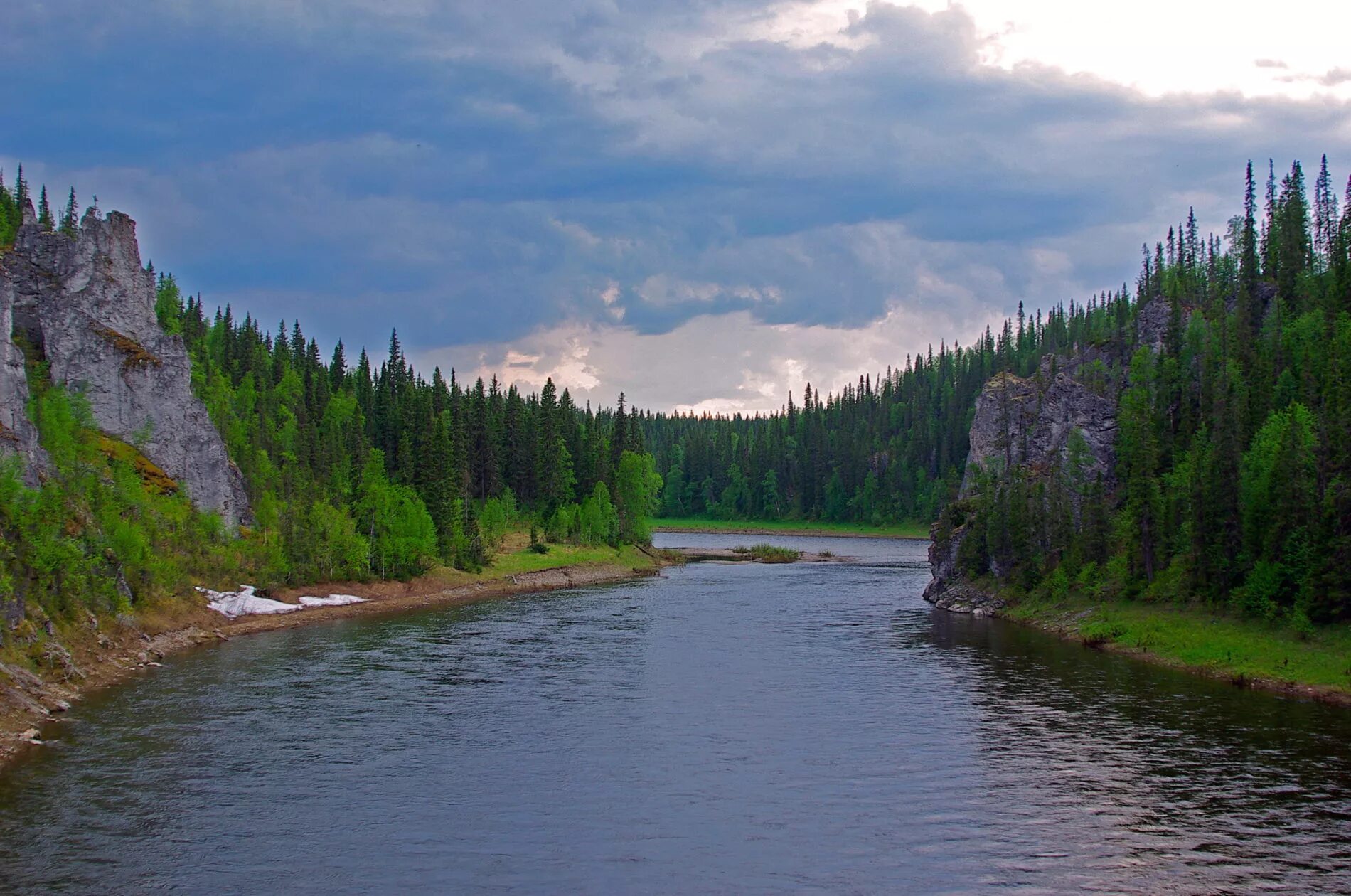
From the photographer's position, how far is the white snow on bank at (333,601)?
88.1 m

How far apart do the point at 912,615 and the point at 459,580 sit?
50.3m

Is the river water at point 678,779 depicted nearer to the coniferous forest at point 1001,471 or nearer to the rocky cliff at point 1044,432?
the coniferous forest at point 1001,471

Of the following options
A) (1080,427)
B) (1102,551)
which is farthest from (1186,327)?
(1102,551)

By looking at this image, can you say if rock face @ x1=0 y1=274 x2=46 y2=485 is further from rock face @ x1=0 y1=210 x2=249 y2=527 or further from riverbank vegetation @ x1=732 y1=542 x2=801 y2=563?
riverbank vegetation @ x1=732 y1=542 x2=801 y2=563

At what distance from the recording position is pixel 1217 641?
198 ft

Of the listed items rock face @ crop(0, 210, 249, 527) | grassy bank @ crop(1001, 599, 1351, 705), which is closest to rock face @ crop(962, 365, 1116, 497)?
grassy bank @ crop(1001, 599, 1351, 705)

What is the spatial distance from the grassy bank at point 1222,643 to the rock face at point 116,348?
253 ft

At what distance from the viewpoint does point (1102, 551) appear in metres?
82.3

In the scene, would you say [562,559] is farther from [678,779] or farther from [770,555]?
[678,779]

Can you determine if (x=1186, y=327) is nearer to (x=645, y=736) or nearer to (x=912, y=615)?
(x=912, y=615)

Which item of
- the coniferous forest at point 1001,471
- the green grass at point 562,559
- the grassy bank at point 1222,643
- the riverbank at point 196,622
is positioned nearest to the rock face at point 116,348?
the coniferous forest at point 1001,471

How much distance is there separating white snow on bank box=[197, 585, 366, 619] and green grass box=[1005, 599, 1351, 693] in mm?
62746

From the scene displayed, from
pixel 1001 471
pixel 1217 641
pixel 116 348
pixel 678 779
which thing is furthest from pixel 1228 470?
pixel 116 348

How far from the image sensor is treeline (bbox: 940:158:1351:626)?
60.9 metres
